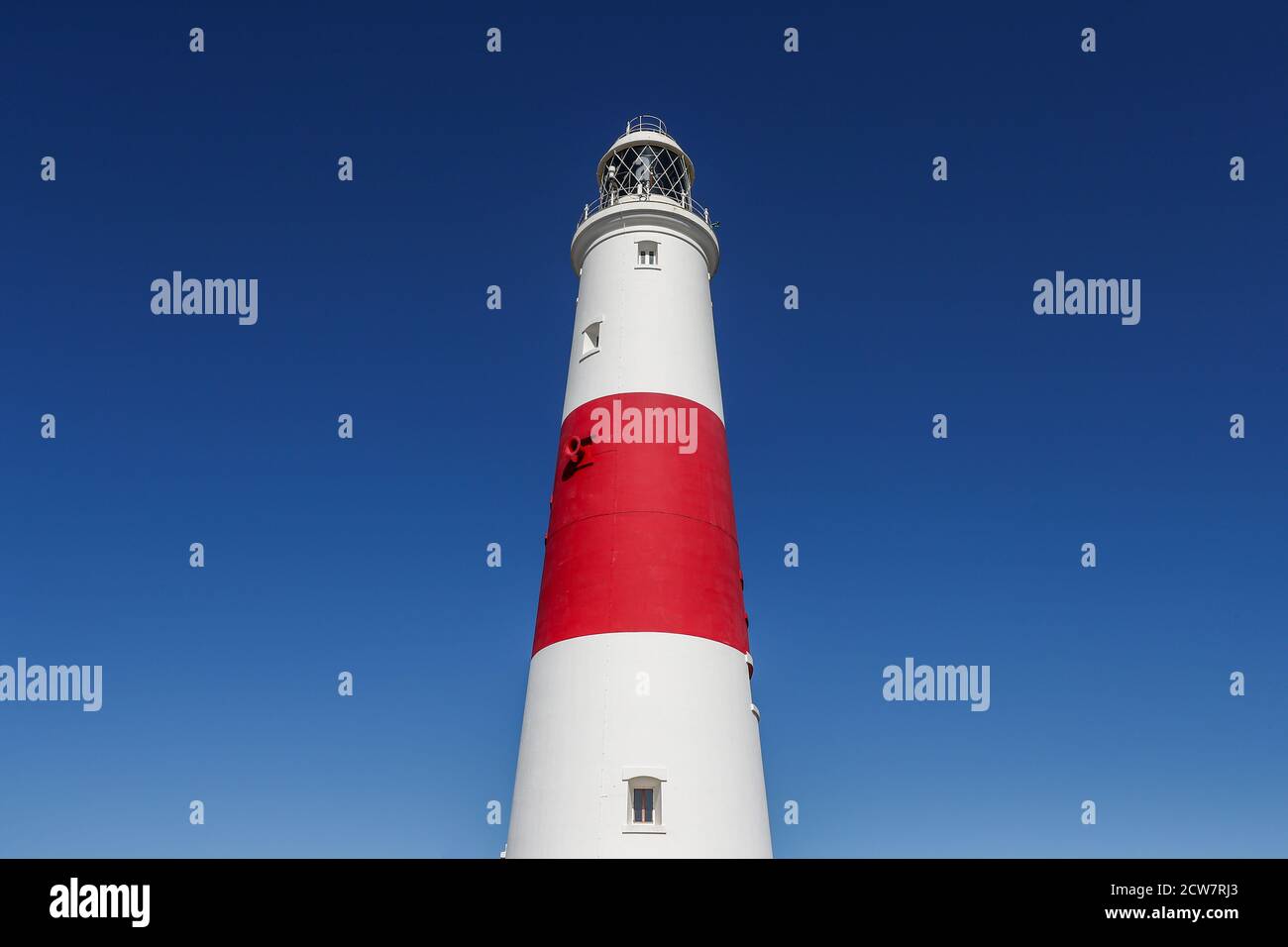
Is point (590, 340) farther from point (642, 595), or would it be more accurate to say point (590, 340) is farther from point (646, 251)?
point (642, 595)

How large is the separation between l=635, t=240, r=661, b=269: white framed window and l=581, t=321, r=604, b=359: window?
1996 millimetres

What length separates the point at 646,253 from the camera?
78.0 ft

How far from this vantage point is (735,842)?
18406 millimetres

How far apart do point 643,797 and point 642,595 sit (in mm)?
4053

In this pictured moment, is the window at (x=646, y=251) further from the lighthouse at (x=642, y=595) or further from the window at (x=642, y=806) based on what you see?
the window at (x=642, y=806)

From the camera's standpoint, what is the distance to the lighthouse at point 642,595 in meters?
18.3

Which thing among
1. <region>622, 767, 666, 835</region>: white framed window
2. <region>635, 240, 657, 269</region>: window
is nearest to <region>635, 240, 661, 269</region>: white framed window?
<region>635, 240, 657, 269</region>: window

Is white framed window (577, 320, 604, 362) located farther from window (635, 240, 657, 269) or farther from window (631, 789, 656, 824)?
window (631, 789, 656, 824)

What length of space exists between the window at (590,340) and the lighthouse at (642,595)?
0.06m

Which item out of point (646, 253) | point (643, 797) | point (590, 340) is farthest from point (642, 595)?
point (646, 253)

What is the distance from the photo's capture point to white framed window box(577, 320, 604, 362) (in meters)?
23.0
